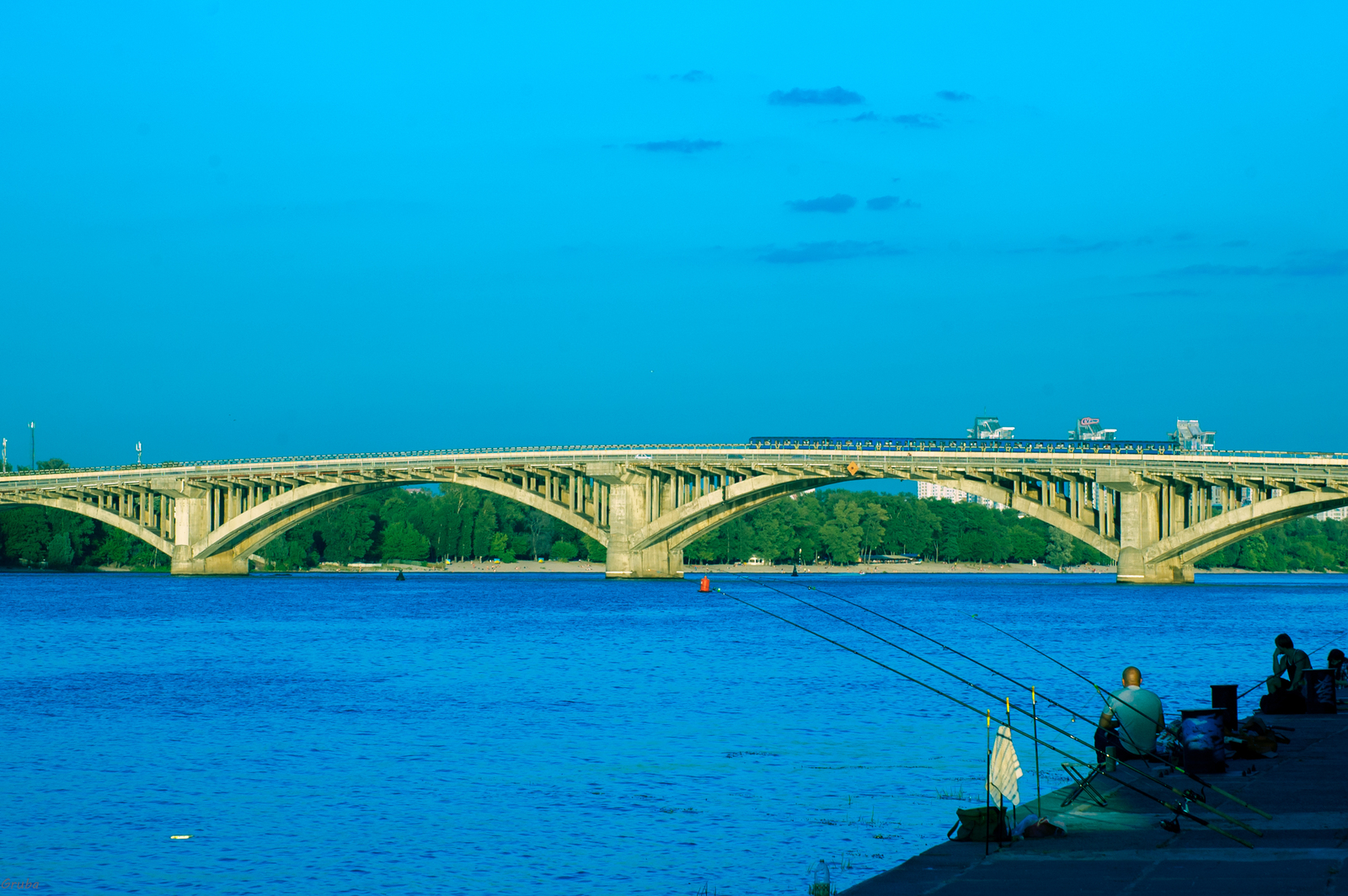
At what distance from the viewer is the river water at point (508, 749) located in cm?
1719

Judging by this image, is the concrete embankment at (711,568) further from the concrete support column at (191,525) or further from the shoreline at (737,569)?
the concrete support column at (191,525)

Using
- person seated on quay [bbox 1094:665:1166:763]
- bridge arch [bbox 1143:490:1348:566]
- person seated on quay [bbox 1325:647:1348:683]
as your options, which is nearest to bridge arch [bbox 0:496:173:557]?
bridge arch [bbox 1143:490:1348:566]

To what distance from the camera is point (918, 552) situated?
619 feet

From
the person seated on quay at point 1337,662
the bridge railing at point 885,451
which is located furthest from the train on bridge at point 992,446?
the person seated on quay at point 1337,662

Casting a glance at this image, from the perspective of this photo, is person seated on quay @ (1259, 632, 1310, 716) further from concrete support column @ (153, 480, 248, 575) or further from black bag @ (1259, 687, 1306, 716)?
concrete support column @ (153, 480, 248, 575)

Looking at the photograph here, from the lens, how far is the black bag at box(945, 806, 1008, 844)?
14.8 meters

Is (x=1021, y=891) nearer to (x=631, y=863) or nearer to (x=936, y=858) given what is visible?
(x=936, y=858)

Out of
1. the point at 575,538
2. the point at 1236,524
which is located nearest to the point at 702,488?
the point at 1236,524

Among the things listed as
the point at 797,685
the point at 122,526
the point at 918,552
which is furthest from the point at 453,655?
the point at 918,552

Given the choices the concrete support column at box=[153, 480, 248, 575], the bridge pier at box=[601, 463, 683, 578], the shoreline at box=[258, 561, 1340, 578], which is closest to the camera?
the bridge pier at box=[601, 463, 683, 578]

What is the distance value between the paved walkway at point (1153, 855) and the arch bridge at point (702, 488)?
6744 cm

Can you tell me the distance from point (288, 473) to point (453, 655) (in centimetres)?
6763

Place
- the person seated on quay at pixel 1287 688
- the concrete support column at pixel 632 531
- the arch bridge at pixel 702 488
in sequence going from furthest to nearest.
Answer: the concrete support column at pixel 632 531 < the arch bridge at pixel 702 488 < the person seated on quay at pixel 1287 688

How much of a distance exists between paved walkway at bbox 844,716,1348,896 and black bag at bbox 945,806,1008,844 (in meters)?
0.16
